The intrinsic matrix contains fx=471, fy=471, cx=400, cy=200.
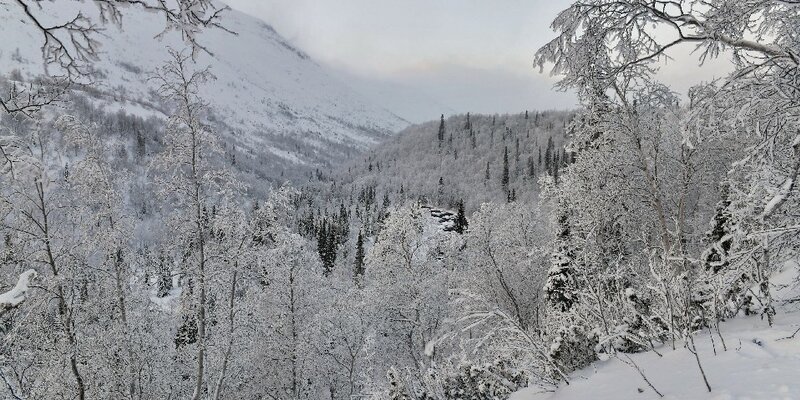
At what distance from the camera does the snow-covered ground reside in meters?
3.55

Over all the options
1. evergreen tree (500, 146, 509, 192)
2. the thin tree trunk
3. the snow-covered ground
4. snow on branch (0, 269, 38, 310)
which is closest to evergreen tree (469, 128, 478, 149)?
evergreen tree (500, 146, 509, 192)

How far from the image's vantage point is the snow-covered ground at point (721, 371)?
3.55 m

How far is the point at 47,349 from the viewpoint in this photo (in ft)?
35.5

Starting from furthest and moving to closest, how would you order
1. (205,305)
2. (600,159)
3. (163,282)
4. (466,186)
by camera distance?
(466,186)
(600,159)
(205,305)
(163,282)

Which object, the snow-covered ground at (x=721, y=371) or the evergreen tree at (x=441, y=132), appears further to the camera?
the evergreen tree at (x=441, y=132)

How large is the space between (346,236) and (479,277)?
84256 mm

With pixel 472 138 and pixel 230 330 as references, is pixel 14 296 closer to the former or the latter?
pixel 230 330

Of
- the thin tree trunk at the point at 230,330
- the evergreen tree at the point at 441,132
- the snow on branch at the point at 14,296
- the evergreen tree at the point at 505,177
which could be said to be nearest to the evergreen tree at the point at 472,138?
the evergreen tree at the point at 441,132

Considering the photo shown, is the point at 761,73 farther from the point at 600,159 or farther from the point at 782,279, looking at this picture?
the point at 600,159

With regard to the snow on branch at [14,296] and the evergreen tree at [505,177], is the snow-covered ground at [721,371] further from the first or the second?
the evergreen tree at [505,177]

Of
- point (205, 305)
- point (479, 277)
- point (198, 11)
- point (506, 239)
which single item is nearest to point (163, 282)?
point (205, 305)

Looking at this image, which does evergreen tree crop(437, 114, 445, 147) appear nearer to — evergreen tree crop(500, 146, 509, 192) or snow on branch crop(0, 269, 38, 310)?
evergreen tree crop(500, 146, 509, 192)

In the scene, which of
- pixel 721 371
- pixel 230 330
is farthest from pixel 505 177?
pixel 721 371

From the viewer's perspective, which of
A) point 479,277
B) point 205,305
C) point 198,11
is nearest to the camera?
point 198,11
